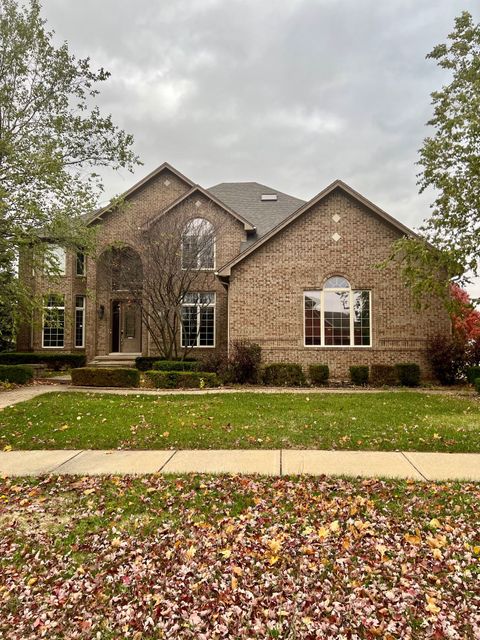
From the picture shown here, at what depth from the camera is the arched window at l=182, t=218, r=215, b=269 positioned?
17.0 m

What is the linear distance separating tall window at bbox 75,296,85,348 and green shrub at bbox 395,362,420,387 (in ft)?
50.7

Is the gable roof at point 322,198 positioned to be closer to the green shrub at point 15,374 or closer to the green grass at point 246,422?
the green grass at point 246,422

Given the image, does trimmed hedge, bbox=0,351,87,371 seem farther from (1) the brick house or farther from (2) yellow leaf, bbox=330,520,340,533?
(2) yellow leaf, bbox=330,520,340,533

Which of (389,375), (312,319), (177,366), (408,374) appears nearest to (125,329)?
(177,366)

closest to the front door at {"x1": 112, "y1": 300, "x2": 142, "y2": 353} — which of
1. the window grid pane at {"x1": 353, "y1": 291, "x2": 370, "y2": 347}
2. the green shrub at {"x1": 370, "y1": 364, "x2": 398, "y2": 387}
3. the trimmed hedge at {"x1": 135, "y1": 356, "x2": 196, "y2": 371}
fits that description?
the trimmed hedge at {"x1": 135, "y1": 356, "x2": 196, "y2": 371}

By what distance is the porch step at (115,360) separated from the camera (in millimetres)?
19688

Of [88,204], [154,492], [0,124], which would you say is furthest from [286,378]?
[0,124]

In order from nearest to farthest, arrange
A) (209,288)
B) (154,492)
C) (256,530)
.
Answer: (256,530)
(154,492)
(209,288)

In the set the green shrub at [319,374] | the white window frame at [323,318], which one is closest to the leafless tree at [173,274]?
the white window frame at [323,318]

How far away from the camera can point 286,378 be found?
14.5 m

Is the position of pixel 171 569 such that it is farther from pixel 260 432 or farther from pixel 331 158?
pixel 331 158

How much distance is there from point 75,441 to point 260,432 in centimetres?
305

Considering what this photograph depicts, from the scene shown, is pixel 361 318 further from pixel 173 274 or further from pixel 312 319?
pixel 173 274

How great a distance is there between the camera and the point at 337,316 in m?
15.9
